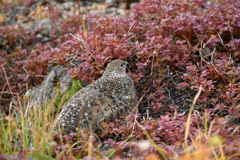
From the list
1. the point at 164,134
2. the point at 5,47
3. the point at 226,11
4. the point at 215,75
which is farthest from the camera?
the point at 5,47

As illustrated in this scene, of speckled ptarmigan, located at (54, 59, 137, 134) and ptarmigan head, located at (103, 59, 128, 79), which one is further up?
ptarmigan head, located at (103, 59, 128, 79)

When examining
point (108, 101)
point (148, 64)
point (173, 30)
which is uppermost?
point (173, 30)

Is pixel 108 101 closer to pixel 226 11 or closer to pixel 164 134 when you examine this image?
pixel 164 134

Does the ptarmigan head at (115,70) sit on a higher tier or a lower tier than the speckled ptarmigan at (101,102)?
higher

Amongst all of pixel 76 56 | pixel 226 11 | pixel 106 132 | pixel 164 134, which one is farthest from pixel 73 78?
pixel 226 11

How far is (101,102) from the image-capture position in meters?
3.94

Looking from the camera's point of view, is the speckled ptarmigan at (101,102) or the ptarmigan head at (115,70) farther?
the ptarmigan head at (115,70)

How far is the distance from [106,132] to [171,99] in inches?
54.2

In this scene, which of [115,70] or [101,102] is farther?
[115,70]

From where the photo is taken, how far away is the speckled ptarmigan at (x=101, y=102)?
372 centimetres

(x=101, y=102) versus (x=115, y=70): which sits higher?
(x=115, y=70)

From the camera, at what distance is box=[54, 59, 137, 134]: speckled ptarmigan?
12.2 ft

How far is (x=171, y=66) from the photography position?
488cm

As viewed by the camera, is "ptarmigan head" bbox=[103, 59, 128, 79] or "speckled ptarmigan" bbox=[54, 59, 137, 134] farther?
"ptarmigan head" bbox=[103, 59, 128, 79]
